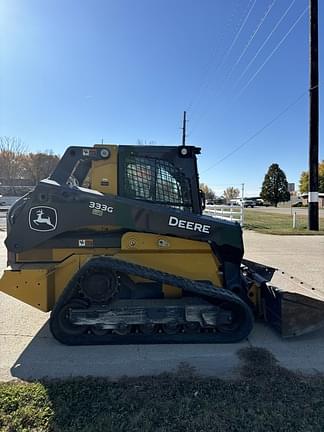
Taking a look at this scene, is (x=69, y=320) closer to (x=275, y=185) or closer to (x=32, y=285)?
(x=32, y=285)

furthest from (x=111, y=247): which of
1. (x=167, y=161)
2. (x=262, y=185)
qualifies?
(x=262, y=185)

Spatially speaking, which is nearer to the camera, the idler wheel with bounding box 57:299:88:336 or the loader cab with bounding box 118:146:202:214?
the idler wheel with bounding box 57:299:88:336

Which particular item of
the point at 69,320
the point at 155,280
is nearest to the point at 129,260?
the point at 155,280

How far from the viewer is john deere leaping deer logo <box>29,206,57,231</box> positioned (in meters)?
3.83

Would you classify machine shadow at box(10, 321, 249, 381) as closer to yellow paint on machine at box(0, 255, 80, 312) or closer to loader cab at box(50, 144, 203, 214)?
yellow paint on machine at box(0, 255, 80, 312)

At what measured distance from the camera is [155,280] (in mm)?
3752

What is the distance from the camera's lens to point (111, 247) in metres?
4.04

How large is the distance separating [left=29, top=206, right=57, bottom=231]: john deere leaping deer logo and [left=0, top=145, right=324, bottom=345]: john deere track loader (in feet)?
0.04

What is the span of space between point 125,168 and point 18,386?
2524 millimetres

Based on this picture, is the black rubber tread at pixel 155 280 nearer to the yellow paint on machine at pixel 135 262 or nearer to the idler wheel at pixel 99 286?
the idler wheel at pixel 99 286

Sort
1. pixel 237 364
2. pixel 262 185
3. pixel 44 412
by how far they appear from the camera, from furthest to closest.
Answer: pixel 262 185 → pixel 237 364 → pixel 44 412

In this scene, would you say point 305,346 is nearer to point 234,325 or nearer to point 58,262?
point 234,325

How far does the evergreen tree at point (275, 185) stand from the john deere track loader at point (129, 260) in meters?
67.3

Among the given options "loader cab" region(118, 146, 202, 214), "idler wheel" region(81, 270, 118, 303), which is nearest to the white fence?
"loader cab" region(118, 146, 202, 214)
